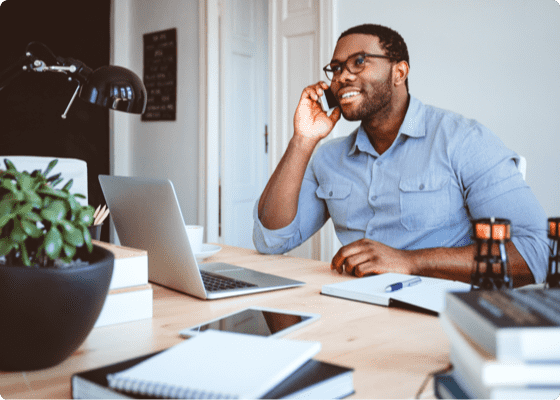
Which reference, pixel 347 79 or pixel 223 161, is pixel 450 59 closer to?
pixel 347 79

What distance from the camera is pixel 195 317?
0.83 metres

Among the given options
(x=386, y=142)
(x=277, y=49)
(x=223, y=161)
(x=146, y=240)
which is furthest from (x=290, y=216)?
(x=223, y=161)

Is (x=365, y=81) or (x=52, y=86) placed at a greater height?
(x=52, y=86)

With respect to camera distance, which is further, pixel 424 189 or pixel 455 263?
pixel 424 189

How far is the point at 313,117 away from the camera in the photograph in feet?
5.91

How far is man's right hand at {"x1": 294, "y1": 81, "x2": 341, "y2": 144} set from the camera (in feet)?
5.73

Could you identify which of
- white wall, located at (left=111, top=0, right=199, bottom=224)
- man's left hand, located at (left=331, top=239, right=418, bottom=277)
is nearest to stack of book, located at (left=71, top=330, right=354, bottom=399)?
man's left hand, located at (left=331, top=239, right=418, bottom=277)

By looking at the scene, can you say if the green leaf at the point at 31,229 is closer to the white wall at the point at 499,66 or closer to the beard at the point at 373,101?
the beard at the point at 373,101

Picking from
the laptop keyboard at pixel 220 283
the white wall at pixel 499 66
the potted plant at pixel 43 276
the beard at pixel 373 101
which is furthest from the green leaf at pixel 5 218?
the white wall at pixel 499 66

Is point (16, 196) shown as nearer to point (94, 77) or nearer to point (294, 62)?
point (94, 77)

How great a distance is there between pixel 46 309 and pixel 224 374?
9.1 inches

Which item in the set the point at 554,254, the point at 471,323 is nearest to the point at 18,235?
the point at 471,323

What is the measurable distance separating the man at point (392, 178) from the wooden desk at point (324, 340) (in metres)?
0.47

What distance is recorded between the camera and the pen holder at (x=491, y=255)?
634 mm
